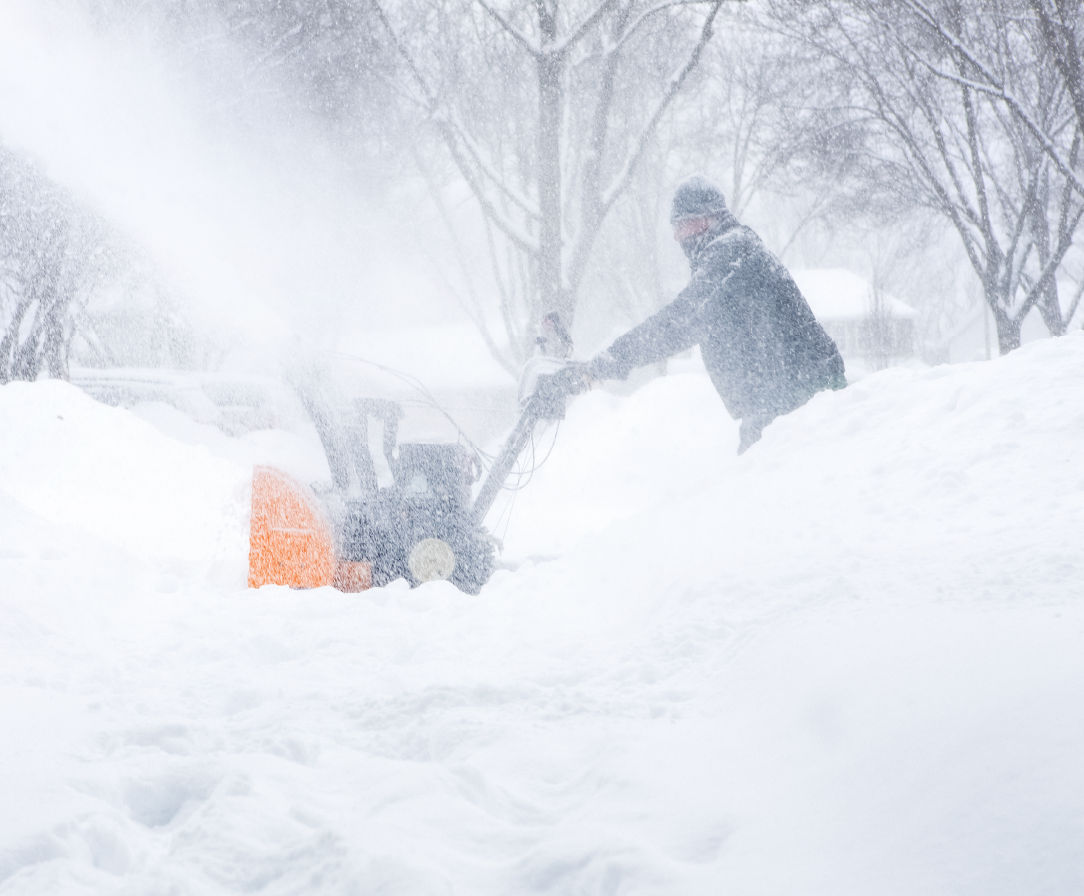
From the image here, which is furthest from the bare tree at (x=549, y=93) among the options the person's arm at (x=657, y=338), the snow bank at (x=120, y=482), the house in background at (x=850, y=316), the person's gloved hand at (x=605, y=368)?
the house in background at (x=850, y=316)

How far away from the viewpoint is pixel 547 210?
10.8 meters

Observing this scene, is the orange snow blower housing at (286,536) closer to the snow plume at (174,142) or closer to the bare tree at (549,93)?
the snow plume at (174,142)

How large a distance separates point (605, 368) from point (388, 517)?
4.03 ft

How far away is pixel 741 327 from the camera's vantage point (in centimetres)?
441

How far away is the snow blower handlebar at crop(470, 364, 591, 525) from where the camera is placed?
4.23 m

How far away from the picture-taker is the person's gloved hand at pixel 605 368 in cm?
418

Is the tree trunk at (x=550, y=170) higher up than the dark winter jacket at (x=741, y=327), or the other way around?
the tree trunk at (x=550, y=170)

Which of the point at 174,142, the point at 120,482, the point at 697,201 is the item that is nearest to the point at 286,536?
the point at 697,201

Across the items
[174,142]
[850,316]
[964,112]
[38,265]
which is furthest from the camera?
[850,316]

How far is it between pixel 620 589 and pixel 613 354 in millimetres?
1156

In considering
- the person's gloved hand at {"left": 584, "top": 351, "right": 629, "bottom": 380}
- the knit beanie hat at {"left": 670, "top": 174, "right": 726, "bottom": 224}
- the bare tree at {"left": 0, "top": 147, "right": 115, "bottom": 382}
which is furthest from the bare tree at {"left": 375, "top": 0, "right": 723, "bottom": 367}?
the person's gloved hand at {"left": 584, "top": 351, "right": 629, "bottom": 380}

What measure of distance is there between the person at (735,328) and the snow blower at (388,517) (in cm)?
44

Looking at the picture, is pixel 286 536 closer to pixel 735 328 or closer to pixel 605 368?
pixel 605 368

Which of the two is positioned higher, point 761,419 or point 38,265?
point 38,265
